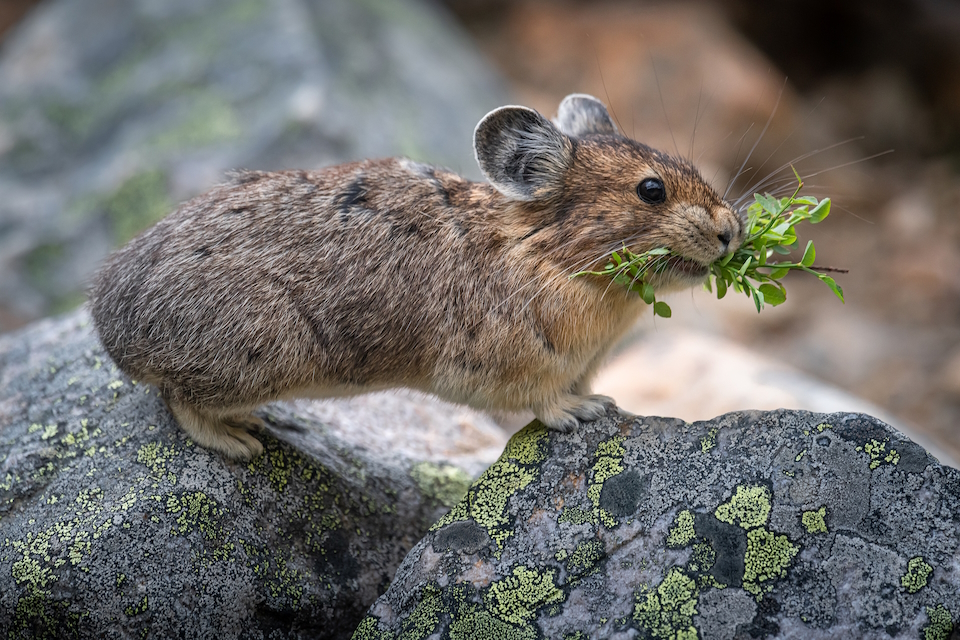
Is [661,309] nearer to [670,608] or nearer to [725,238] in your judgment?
[725,238]

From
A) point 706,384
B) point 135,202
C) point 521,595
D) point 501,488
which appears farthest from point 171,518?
point 135,202

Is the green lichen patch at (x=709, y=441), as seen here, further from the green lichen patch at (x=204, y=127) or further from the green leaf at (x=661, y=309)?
the green lichen patch at (x=204, y=127)

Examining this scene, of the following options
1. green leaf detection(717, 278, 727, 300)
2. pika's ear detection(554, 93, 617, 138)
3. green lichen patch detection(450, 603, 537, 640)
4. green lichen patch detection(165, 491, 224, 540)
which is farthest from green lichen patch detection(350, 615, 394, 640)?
pika's ear detection(554, 93, 617, 138)

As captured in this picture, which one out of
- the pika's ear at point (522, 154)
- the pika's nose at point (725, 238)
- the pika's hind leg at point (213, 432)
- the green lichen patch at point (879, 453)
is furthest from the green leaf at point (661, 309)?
the pika's hind leg at point (213, 432)

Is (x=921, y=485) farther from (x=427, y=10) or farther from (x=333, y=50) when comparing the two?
(x=427, y=10)

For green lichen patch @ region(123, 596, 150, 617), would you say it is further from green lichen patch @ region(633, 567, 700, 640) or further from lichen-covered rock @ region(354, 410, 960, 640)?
green lichen patch @ region(633, 567, 700, 640)
